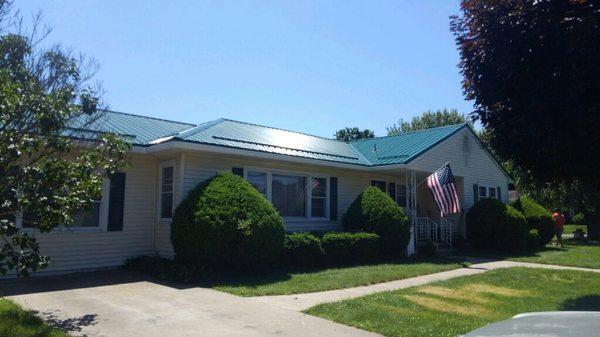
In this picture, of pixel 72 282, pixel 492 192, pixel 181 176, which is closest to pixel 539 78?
pixel 181 176

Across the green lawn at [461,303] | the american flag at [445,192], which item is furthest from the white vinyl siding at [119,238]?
the american flag at [445,192]

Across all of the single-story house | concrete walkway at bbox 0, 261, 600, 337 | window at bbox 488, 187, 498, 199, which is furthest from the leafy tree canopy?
window at bbox 488, 187, 498, 199

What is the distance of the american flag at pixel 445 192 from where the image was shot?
15.5 meters

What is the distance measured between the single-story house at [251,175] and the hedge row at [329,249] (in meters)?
2.20

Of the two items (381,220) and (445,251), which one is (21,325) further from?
(445,251)

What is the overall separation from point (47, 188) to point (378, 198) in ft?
37.3

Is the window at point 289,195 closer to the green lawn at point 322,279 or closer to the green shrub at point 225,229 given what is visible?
the green lawn at point 322,279

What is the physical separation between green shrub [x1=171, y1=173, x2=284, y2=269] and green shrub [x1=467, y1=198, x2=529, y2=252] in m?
10.9

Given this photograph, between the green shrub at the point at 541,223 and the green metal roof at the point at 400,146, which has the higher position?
the green metal roof at the point at 400,146

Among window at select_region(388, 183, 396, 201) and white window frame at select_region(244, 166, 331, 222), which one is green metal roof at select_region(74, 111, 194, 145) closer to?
white window frame at select_region(244, 166, 331, 222)

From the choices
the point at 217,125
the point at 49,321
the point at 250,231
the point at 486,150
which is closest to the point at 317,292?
the point at 250,231

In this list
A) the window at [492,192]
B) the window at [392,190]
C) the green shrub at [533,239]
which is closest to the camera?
the window at [392,190]

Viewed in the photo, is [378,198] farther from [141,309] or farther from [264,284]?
[141,309]

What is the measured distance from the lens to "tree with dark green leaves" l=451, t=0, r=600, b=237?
829 cm
